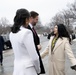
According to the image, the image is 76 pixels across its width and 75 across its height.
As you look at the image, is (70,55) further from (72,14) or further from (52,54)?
(72,14)

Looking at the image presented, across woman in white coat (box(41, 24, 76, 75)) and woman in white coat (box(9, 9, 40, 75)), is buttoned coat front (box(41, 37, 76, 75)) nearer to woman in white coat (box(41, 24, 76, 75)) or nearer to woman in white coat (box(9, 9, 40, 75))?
woman in white coat (box(41, 24, 76, 75))

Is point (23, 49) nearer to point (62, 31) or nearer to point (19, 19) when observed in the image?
point (19, 19)

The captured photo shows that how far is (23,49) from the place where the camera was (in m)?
3.79

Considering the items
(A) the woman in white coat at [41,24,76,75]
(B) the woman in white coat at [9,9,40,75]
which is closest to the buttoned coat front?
(A) the woman in white coat at [41,24,76,75]

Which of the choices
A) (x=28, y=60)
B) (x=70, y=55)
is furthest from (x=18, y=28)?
(x=70, y=55)

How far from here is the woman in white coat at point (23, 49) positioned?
12.2 ft

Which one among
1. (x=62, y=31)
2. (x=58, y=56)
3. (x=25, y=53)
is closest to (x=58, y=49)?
(x=58, y=56)

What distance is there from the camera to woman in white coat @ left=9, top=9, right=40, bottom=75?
3.73m

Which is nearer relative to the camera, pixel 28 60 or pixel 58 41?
pixel 28 60

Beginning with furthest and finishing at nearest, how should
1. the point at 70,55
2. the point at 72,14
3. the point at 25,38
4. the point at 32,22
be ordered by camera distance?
the point at 72,14, the point at 70,55, the point at 32,22, the point at 25,38

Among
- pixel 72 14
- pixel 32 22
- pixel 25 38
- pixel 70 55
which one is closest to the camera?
pixel 25 38

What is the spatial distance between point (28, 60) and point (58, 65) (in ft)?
7.14

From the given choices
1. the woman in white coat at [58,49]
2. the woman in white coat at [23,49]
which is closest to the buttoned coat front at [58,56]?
the woman in white coat at [58,49]

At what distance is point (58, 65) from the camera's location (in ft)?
19.4
